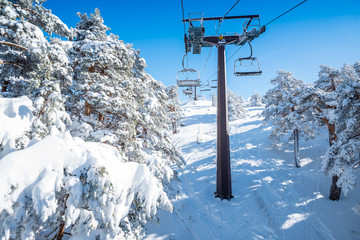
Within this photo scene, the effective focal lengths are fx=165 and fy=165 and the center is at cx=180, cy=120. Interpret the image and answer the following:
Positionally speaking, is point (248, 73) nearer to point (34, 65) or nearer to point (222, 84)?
point (222, 84)

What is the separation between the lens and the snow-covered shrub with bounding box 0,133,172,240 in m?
2.83

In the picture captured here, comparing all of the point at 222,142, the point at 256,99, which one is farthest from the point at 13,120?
the point at 256,99

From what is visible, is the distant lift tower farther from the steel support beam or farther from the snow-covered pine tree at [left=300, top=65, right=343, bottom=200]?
the snow-covered pine tree at [left=300, top=65, right=343, bottom=200]

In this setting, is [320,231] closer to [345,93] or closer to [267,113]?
[345,93]

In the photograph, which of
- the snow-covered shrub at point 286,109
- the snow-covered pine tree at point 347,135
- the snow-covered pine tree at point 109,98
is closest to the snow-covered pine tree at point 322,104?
the snow-covered shrub at point 286,109

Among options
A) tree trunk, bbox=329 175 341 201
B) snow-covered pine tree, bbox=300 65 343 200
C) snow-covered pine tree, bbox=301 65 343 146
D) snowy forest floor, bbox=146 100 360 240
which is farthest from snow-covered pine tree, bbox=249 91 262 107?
tree trunk, bbox=329 175 341 201

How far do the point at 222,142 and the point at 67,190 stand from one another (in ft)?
32.8

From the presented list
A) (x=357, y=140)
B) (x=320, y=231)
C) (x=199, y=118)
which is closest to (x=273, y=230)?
(x=320, y=231)

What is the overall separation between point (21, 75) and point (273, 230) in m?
14.1

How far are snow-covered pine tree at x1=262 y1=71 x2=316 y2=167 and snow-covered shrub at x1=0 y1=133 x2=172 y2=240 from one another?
16.2 metres

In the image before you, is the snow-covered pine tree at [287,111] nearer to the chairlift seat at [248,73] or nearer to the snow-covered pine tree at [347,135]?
the snow-covered pine tree at [347,135]

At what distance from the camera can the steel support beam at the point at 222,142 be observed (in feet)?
38.3

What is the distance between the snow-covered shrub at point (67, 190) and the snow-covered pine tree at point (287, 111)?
16198mm

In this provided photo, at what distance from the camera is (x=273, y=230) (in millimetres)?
9164
